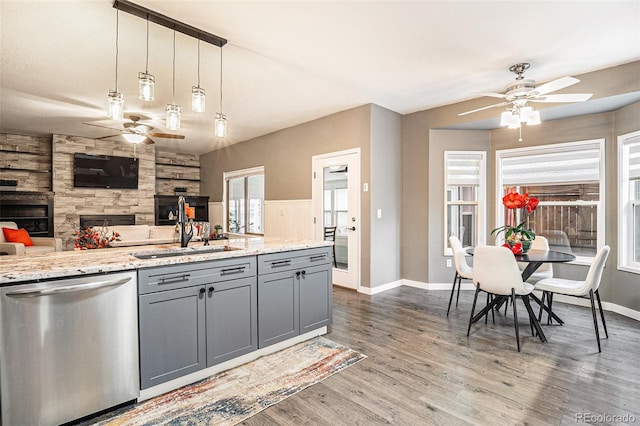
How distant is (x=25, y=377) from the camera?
5.42 ft

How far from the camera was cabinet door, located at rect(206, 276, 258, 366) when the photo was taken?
2.31 m

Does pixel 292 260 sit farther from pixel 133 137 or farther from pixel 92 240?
pixel 133 137

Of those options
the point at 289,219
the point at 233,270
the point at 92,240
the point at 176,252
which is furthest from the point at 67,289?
the point at 289,219

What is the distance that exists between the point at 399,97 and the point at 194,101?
9.59 ft

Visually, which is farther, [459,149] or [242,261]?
[459,149]

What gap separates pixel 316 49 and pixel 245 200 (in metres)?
4.85

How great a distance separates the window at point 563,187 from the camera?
13.4 feet

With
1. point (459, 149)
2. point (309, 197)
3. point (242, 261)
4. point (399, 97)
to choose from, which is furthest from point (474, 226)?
point (242, 261)

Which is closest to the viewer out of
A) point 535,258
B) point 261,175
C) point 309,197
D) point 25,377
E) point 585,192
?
point 25,377

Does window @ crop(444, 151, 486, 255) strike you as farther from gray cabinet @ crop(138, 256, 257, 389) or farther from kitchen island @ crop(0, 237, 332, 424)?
gray cabinet @ crop(138, 256, 257, 389)

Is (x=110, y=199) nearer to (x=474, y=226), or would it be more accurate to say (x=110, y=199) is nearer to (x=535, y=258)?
(x=474, y=226)

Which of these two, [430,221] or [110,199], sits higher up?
[110,199]

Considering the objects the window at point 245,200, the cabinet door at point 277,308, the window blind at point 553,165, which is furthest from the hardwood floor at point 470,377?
the window at point 245,200

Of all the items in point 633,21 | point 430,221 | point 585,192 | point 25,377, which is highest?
point 633,21
